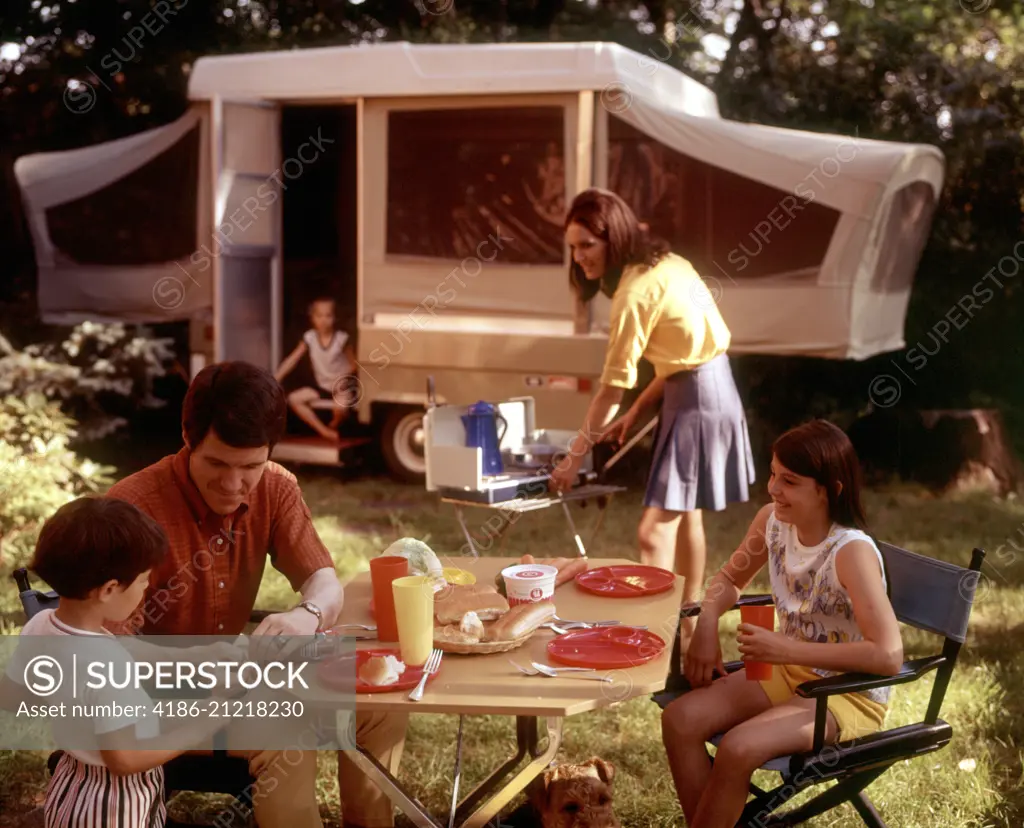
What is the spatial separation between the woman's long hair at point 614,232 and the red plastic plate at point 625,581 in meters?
1.69

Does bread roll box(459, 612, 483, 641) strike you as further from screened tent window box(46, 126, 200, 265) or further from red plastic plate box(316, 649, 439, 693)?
screened tent window box(46, 126, 200, 265)

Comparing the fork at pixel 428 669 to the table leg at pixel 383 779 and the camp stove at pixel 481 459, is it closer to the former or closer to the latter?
the table leg at pixel 383 779

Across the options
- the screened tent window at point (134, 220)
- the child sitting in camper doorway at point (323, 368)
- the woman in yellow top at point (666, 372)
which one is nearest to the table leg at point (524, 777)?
the woman in yellow top at point (666, 372)

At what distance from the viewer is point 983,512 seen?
714 centimetres

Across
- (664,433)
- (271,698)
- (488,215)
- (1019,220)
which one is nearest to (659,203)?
(488,215)

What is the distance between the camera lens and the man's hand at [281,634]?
226cm

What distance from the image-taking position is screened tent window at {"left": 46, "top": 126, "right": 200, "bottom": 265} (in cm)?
857

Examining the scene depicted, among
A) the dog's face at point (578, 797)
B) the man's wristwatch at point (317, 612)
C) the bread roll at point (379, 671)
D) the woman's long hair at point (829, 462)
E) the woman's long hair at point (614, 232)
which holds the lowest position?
the dog's face at point (578, 797)

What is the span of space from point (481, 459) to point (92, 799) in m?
2.66

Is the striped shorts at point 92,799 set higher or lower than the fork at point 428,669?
lower

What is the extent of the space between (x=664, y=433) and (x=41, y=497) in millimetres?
3206

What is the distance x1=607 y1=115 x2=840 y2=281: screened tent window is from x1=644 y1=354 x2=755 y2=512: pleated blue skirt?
2.65 metres

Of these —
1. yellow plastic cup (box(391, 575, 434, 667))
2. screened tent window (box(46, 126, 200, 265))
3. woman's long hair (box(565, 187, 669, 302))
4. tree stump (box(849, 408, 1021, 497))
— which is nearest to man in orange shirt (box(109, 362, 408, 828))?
yellow plastic cup (box(391, 575, 434, 667))

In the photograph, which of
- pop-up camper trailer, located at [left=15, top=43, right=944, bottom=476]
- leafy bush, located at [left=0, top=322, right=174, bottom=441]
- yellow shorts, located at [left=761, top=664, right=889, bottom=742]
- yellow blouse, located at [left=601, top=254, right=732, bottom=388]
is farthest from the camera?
leafy bush, located at [left=0, top=322, right=174, bottom=441]
